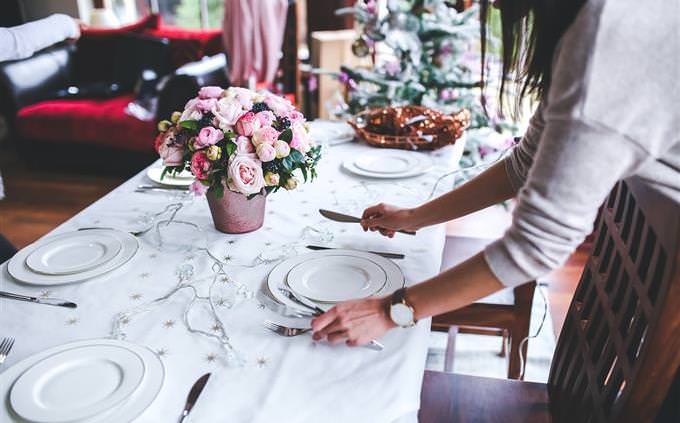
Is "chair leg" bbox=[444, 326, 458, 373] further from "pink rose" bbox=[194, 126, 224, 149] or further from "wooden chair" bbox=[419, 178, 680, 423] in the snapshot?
"pink rose" bbox=[194, 126, 224, 149]

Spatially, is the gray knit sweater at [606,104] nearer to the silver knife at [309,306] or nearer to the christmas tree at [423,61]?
the silver knife at [309,306]

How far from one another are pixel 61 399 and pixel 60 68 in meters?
4.25

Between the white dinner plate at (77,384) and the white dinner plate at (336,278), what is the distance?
0.96 ft

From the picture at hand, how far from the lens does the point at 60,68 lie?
4.24 meters

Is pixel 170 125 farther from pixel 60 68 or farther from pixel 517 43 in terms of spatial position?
pixel 60 68

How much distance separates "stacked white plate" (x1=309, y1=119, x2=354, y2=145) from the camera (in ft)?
5.57

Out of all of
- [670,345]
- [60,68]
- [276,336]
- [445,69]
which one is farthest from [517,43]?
[60,68]

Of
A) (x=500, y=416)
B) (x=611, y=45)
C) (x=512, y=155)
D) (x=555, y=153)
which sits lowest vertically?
(x=500, y=416)

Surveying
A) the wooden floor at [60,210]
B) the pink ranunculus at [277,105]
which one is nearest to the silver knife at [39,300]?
the pink ranunculus at [277,105]

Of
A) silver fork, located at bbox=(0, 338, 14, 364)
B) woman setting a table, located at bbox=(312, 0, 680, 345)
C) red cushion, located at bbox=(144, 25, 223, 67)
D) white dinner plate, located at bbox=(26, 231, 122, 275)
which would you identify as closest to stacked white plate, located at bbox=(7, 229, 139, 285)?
white dinner plate, located at bbox=(26, 231, 122, 275)

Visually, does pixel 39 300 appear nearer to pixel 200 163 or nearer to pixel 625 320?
pixel 200 163

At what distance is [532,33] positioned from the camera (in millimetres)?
781

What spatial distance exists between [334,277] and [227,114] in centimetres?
37

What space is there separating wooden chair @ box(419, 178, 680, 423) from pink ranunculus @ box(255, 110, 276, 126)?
630mm
